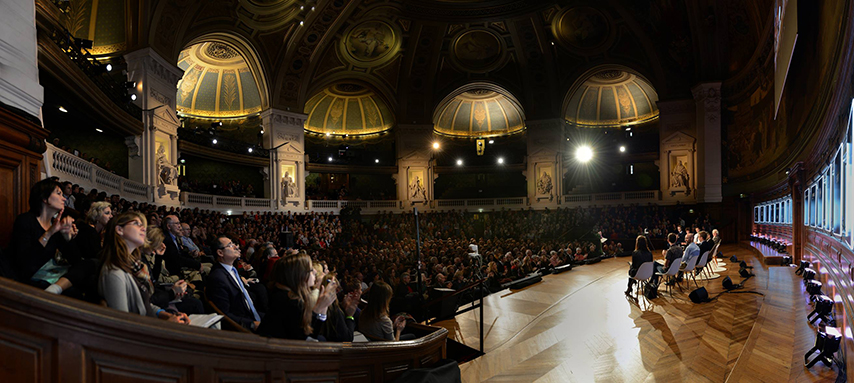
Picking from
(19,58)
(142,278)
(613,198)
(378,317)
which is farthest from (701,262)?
(613,198)

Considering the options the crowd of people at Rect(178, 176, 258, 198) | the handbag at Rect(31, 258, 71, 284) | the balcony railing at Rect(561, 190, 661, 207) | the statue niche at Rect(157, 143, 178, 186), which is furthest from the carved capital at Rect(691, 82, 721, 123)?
the handbag at Rect(31, 258, 71, 284)

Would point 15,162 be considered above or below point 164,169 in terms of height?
below

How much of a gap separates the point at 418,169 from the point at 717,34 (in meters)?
17.8

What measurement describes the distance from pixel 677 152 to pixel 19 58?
84.6ft

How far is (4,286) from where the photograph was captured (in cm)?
144

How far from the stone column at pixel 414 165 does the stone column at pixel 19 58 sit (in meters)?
24.3

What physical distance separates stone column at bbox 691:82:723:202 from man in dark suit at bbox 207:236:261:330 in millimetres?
22925

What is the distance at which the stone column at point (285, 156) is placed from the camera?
23.4 m

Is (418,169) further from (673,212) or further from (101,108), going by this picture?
(101,108)

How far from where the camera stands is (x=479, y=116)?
3250cm

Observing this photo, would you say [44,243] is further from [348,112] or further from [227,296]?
[348,112]

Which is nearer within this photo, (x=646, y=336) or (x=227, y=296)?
(x=227, y=296)

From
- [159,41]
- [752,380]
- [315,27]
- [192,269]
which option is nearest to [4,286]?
[192,269]

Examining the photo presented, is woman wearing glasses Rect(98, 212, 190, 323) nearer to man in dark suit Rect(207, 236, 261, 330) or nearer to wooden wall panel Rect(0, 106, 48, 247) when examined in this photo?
man in dark suit Rect(207, 236, 261, 330)
